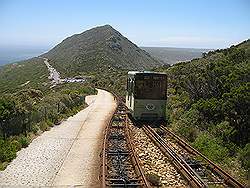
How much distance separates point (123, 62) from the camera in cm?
16275

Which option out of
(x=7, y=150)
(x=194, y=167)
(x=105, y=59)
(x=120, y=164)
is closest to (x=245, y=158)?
(x=194, y=167)

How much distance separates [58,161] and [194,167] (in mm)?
4842

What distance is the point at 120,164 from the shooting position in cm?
1433

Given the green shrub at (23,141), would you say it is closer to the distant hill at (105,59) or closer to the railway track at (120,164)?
the railway track at (120,164)

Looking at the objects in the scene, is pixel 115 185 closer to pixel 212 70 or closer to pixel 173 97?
pixel 212 70

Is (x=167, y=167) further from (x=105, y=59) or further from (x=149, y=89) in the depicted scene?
(x=105, y=59)

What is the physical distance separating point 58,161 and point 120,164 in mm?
2313

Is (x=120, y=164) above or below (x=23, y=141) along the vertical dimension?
above

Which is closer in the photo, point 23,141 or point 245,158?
point 245,158

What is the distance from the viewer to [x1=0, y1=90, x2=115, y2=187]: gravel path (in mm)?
12469

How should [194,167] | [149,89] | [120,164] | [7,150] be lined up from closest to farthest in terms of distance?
[194,167]
[120,164]
[7,150]
[149,89]

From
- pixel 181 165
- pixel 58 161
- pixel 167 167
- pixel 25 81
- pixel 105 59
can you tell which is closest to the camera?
pixel 181 165

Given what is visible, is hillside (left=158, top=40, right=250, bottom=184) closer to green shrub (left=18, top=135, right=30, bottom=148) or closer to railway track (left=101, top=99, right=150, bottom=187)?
railway track (left=101, top=99, right=150, bottom=187)

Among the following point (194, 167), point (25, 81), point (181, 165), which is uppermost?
point (181, 165)
